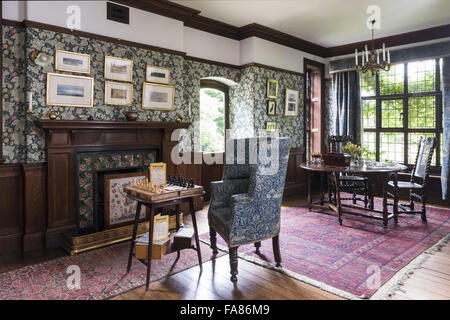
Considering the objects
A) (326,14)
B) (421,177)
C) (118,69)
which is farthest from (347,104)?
(118,69)

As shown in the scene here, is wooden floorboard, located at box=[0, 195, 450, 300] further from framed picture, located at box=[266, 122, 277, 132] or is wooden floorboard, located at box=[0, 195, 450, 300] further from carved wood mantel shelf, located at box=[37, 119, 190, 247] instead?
framed picture, located at box=[266, 122, 277, 132]

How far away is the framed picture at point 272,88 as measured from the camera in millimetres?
5438

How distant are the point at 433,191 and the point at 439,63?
2207 millimetres

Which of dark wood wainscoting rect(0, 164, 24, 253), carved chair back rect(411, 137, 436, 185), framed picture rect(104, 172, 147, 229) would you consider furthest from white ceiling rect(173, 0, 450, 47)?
dark wood wainscoting rect(0, 164, 24, 253)

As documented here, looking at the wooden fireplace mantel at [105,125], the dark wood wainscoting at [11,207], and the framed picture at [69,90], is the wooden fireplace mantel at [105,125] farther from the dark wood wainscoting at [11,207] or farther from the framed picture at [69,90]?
the dark wood wainscoting at [11,207]

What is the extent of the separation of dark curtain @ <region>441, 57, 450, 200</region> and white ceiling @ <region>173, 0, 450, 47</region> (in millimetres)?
768

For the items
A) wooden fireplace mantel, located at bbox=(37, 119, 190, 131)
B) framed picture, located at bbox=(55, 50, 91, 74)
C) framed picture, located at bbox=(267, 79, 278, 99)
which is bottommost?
wooden fireplace mantel, located at bbox=(37, 119, 190, 131)

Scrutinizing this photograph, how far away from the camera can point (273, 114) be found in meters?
5.56

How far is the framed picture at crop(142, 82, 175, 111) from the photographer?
3.95 metres

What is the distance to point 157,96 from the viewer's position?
4.07 m

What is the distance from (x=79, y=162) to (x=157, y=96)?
4.29 feet

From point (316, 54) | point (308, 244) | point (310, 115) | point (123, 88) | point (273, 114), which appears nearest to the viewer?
point (308, 244)

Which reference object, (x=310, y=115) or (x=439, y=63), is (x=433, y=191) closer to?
(x=439, y=63)

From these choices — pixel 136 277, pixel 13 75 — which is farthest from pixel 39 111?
pixel 136 277
